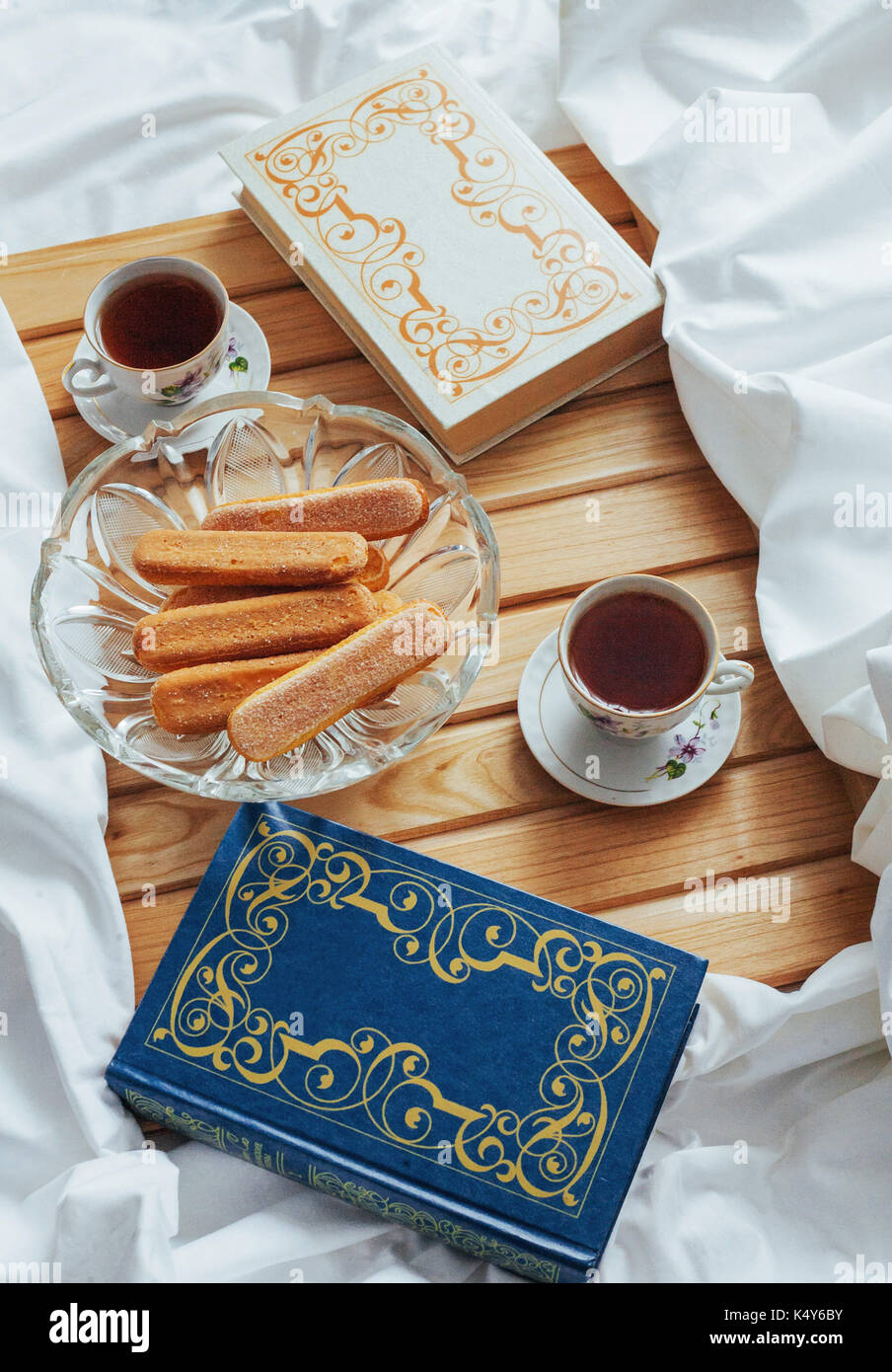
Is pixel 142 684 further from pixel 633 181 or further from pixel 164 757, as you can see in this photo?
pixel 633 181

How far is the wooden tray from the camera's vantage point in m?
0.95

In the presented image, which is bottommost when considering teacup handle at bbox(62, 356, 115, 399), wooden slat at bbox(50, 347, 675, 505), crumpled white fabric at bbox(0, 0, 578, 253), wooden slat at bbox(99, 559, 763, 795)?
wooden slat at bbox(99, 559, 763, 795)

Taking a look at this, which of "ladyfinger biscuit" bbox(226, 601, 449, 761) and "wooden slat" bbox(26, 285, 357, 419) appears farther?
"wooden slat" bbox(26, 285, 357, 419)

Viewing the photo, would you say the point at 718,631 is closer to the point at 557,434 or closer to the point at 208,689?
the point at 557,434

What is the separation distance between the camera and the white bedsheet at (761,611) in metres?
0.91

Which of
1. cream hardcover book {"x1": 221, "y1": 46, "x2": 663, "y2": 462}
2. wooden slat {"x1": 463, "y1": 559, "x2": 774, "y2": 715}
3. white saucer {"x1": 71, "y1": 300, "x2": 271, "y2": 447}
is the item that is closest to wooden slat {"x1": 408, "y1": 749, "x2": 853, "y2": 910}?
wooden slat {"x1": 463, "y1": 559, "x2": 774, "y2": 715}

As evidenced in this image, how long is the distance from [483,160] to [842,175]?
344mm

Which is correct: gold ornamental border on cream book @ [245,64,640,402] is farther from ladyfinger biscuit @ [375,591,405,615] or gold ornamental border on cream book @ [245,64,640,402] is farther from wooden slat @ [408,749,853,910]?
wooden slat @ [408,749,853,910]

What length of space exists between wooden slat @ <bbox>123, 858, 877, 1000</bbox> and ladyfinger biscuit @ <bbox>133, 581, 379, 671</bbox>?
0.22 meters

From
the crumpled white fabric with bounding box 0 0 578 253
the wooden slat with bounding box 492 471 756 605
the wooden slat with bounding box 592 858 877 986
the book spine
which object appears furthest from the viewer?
the crumpled white fabric with bounding box 0 0 578 253

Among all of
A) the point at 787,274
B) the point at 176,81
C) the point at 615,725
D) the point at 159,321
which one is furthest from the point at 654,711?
the point at 176,81

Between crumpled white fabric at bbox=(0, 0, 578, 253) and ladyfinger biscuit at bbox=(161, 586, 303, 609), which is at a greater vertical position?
crumpled white fabric at bbox=(0, 0, 578, 253)
